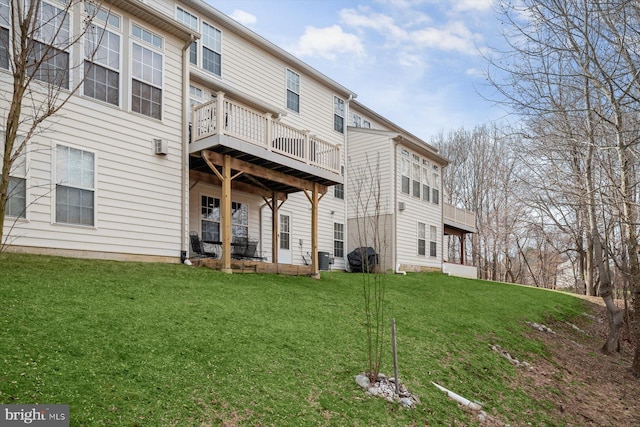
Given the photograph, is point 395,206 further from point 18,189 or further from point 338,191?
point 18,189

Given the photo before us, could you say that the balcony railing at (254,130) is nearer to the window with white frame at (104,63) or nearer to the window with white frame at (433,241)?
the window with white frame at (104,63)

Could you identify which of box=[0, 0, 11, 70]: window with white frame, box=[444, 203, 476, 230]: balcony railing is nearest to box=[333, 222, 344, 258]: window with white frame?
box=[444, 203, 476, 230]: balcony railing

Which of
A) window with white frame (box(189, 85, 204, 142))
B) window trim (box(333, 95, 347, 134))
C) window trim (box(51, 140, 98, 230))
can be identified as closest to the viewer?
window trim (box(51, 140, 98, 230))

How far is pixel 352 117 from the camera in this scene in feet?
65.7

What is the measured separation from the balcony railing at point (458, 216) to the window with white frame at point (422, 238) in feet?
8.89

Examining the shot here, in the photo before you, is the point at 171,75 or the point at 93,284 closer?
the point at 93,284

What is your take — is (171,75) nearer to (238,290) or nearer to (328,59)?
(238,290)

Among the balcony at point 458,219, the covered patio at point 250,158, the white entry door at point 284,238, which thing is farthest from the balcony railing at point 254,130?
the balcony at point 458,219

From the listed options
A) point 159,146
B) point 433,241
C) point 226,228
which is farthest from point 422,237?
point 159,146

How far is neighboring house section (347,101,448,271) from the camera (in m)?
18.3

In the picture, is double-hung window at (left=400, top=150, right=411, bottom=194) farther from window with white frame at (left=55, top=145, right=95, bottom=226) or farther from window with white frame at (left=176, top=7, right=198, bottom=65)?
window with white frame at (left=55, top=145, right=95, bottom=226)

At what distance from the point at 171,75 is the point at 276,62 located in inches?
237

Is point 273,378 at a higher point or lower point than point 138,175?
lower

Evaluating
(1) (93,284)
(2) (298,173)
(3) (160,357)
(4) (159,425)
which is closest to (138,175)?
(1) (93,284)
